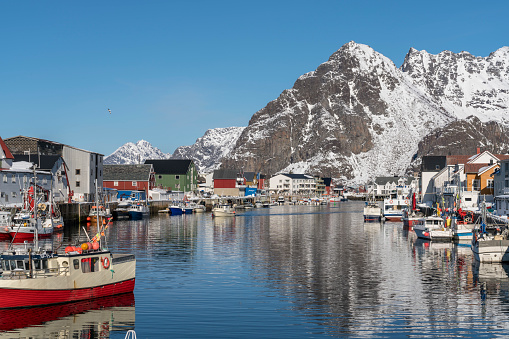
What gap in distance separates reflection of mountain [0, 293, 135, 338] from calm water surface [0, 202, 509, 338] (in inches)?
2.4

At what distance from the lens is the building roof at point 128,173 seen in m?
184

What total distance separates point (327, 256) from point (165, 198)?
430ft

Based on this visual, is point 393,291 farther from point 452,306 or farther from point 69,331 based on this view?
point 69,331

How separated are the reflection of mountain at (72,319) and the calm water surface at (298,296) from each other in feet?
0.20

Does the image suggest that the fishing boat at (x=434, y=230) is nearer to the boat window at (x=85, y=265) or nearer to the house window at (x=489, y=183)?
the house window at (x=489, y=183)

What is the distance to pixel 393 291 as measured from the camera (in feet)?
146

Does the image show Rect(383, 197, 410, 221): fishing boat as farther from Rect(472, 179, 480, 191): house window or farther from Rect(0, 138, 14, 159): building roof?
Rect(0, 138, 14, 159): building roof

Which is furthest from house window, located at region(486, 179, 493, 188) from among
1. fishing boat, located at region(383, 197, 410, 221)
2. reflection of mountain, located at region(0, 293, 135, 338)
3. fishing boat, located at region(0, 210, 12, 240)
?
reflection of mountain, located at region(0, 293, 135, 338)

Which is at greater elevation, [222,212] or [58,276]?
[222,212]

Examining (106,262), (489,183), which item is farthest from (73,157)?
(106,262)

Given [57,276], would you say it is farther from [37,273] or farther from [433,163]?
[433,163]

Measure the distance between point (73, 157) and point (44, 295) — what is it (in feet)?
358

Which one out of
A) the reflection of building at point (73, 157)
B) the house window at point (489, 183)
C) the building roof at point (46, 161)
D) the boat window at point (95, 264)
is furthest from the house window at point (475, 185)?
the boat window at point (95, 264)

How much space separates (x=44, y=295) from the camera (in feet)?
124
